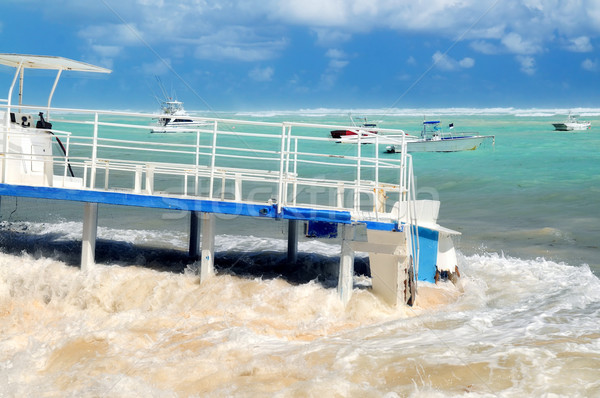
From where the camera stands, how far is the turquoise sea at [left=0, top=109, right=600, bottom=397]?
6.45 m

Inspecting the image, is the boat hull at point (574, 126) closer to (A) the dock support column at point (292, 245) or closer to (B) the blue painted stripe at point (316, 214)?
(A) the dock support column at point (292, 245)

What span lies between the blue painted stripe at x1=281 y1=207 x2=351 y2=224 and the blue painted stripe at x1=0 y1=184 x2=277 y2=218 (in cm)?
22

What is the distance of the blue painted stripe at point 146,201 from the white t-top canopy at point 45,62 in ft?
A: 8.21

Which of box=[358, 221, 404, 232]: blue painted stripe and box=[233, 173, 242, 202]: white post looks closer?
box=[358, 221, 404, 232]: blue painted stripe

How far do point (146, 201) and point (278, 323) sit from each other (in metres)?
2.97

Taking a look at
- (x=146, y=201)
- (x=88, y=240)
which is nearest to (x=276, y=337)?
(x=146, y=201)

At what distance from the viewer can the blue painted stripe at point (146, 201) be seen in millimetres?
9461

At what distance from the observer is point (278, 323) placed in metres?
8.52

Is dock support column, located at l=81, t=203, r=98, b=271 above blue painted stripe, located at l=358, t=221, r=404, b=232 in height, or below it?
below

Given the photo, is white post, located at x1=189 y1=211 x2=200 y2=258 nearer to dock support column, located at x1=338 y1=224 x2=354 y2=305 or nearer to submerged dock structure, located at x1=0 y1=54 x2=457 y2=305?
submerged dock structure, located at x1=0 y1=54 x2=457 y2=305

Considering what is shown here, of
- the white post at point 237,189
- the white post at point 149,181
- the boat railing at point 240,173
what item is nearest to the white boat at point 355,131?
the boat railing at point 240,173

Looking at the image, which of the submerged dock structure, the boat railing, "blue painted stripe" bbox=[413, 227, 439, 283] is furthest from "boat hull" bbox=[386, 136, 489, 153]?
Result: "blue painted stripe" bbox=[413, 227, 439, 283]

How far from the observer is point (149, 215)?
1895cm

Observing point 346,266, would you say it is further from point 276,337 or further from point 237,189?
point 237,189
